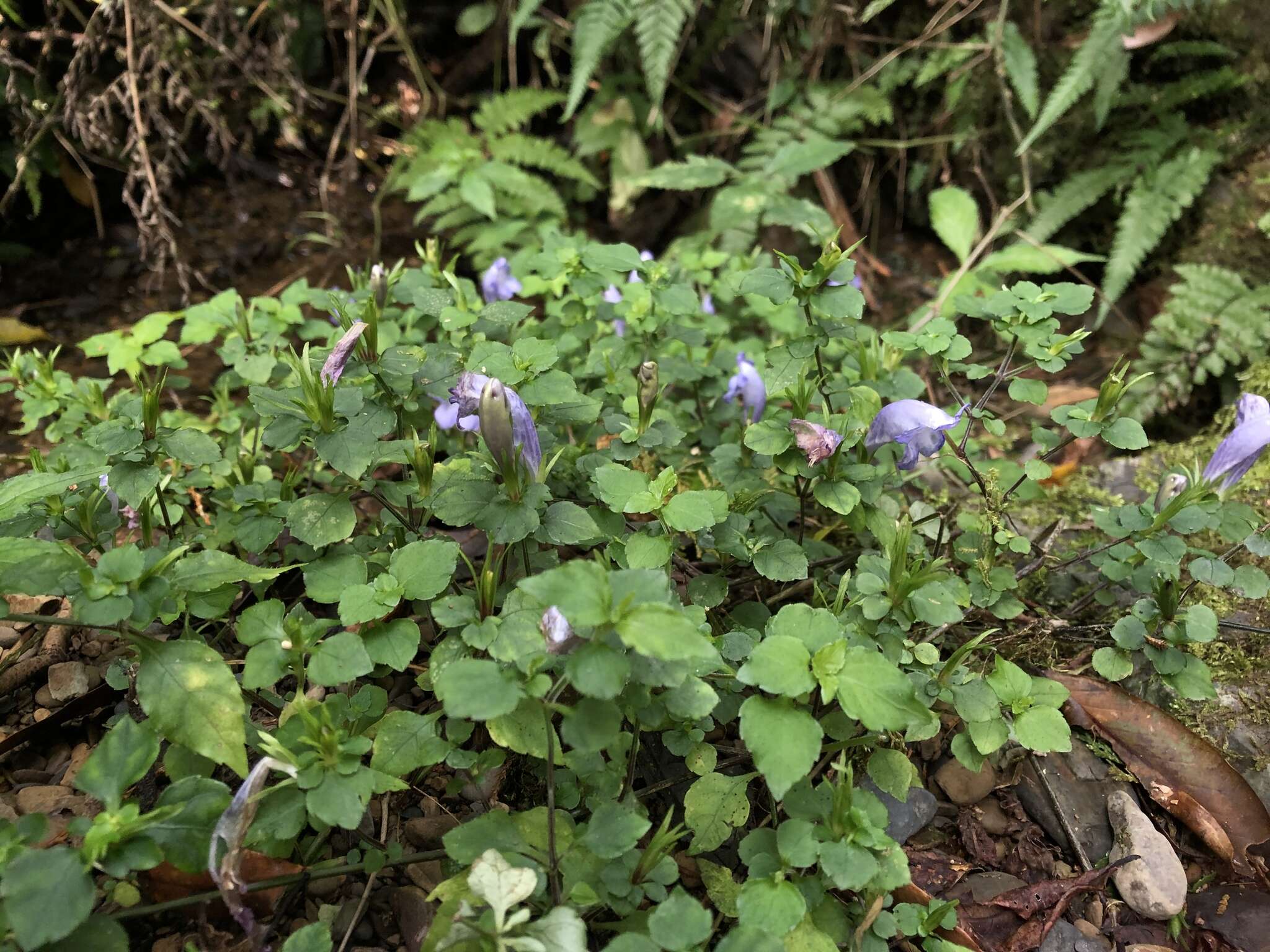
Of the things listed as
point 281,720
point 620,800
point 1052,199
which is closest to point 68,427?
point 281,720

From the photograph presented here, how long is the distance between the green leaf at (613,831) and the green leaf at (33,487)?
1.11 metres

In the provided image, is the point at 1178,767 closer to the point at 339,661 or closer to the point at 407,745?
the point at 407,745

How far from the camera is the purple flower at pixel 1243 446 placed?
175 cm

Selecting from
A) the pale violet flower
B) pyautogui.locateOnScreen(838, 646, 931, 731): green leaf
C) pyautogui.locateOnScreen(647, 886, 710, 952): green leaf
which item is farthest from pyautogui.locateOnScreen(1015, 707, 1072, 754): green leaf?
the pale violet flower

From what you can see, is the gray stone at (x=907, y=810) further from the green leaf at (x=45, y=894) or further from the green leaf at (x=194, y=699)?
the green leaf at (x=45, y=894)

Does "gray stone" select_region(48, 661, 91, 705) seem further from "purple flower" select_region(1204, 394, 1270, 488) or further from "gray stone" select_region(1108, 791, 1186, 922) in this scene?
"purple flower" select_region(1204, 394, 1270, 488)

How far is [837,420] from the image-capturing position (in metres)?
1.77

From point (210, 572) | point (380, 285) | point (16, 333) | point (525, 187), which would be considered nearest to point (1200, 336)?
point (525, 187)

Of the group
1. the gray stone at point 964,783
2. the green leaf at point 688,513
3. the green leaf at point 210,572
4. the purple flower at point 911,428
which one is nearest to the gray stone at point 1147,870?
the gray stone at point 964,783

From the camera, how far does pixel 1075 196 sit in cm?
348

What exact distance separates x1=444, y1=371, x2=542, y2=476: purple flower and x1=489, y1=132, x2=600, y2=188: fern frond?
7.93ft

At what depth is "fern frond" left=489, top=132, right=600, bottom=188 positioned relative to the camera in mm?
3768

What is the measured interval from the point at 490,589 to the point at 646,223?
2944 mm

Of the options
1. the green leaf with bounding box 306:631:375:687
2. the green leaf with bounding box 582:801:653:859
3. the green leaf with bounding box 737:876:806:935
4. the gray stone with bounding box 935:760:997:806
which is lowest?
the gray stone with bounding box 935:760:997:806
